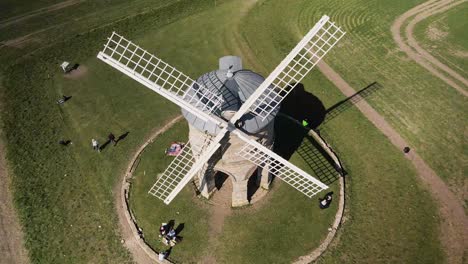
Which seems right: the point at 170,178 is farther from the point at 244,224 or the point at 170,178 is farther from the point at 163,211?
the point at 244,224

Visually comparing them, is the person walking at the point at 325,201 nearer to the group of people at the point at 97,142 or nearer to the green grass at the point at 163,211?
the green grass at the point at 163,211

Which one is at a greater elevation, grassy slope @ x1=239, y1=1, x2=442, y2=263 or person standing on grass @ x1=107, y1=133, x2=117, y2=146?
grassy slope @ x1=239, y1=1, x2=442, y2=263

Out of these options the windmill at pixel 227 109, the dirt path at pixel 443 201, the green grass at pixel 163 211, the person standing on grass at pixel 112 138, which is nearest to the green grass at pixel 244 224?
the green grass at pixel 163 211

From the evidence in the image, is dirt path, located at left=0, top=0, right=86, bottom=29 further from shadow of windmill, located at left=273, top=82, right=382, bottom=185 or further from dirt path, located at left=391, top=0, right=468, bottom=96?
dirt path, located at left=391, top=0, right=468, bottom=96

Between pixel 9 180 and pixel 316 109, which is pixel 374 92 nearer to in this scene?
pixel 316 109

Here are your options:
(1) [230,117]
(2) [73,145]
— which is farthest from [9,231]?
(1) [230,117]

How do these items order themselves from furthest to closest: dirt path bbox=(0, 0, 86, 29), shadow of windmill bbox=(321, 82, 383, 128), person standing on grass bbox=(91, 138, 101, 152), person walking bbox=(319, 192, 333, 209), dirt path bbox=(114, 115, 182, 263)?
1. dirt path bbox=(0, 0, 86, 29)
2. shadow of windmill bbox=(321, 82, 383, 128)
3. person standing on grass bbox=(91, 138, 101, 152)
4. person walking bbox=(319, 192, 333, 209)
5. dirt path bbox=(114, 115, 182, 263)

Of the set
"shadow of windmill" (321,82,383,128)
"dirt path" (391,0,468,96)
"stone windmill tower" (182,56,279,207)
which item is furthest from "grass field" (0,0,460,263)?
"stone windmill tower" (182,56,279,207)

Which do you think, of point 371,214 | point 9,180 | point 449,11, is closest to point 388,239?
point 371,214
